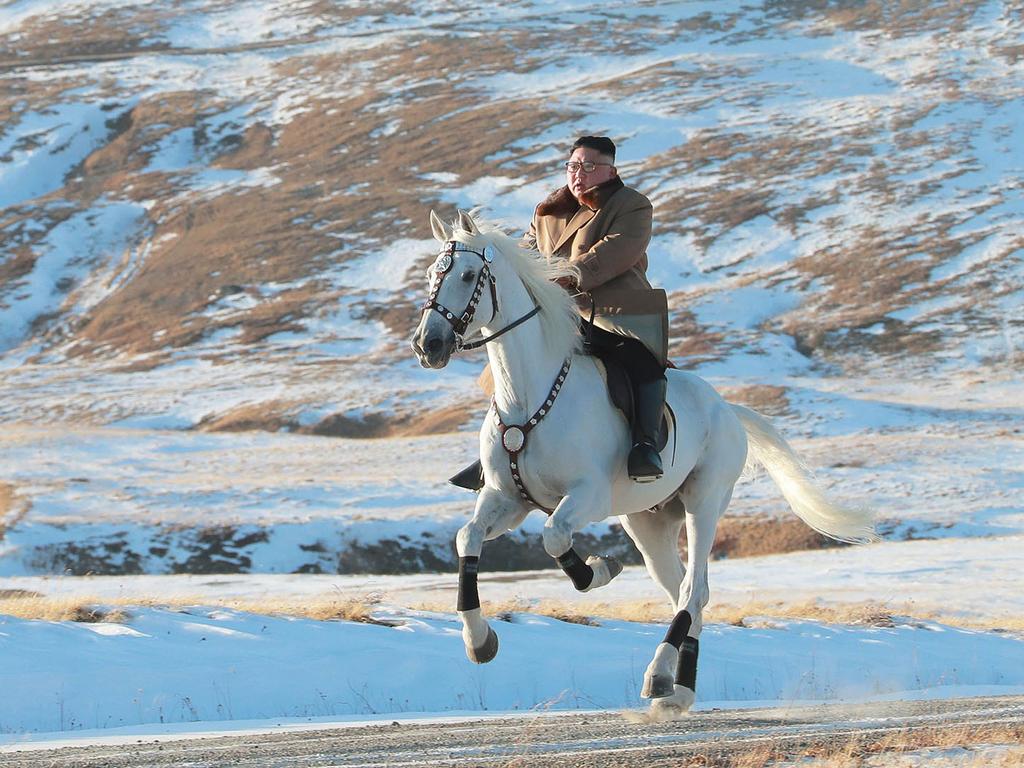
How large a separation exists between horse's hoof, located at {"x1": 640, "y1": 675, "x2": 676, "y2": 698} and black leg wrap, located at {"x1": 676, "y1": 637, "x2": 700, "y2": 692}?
48 centimetres

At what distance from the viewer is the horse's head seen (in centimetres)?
898

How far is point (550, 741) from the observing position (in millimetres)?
8945

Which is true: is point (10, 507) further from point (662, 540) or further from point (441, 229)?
point (441, 229)

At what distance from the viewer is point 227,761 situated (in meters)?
7.93

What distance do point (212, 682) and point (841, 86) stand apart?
94.1m

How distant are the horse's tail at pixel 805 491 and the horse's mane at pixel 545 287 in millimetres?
3975

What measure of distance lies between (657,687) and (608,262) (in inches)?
127

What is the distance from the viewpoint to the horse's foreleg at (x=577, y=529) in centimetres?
948

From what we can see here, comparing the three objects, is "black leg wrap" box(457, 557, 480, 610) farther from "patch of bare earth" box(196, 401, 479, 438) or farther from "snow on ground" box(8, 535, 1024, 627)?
"patch of bare earth" box(196, 401, 479, 438)

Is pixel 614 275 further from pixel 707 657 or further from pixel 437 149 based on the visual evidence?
pixel 437 149

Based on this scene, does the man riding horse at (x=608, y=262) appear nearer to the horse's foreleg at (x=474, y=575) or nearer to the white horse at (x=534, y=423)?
the white horse at (x=534, y=423)

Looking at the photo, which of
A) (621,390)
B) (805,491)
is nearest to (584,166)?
(621,390)

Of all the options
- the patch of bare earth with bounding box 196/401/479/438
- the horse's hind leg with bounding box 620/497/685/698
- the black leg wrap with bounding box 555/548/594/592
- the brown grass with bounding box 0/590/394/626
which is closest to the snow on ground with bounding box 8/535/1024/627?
the brown grass with bounding box 0/590/394/626

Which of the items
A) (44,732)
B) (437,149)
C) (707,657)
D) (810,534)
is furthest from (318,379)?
(44,732)
